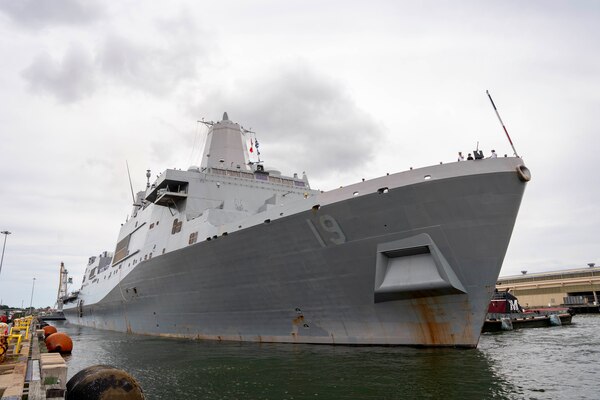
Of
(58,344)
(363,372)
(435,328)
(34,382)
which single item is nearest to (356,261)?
(435,328)

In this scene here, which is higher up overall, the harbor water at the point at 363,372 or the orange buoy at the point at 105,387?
the orange buoy at the point at 105,387

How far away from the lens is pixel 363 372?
923cm

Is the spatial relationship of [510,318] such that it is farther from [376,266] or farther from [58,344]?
[58,344]

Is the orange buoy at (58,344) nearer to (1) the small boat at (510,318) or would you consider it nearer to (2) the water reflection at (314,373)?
(2) the water reflection at (314,373)

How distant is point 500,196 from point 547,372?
13.9ft

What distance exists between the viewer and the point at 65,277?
6438 centimetres

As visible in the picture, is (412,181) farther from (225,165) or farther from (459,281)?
(225,165)

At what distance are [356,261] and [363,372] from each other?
340cm

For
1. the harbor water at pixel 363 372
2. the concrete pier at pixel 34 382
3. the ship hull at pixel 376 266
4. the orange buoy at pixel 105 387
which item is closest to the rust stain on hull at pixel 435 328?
the ship hull at pixel 376 266

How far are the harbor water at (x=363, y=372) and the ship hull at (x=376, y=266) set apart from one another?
63 cm

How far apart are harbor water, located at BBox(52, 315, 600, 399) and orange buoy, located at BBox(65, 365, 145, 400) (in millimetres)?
3073

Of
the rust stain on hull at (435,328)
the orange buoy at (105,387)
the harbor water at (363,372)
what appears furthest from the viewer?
the rust stain on hull at (435,328)

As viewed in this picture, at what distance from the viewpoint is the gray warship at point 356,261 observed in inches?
421

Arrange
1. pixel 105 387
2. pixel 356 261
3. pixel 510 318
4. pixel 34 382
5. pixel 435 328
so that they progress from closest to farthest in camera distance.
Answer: pixel 105 387 → pixel 34 382 → pixel 435 328 → pixel 356 261 → pixel 510 318
